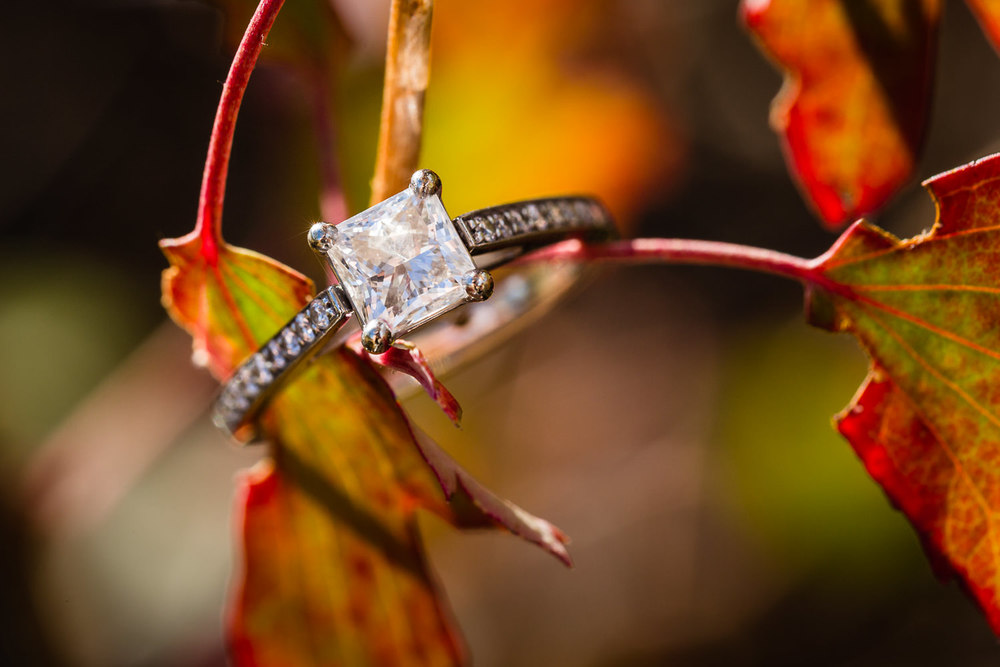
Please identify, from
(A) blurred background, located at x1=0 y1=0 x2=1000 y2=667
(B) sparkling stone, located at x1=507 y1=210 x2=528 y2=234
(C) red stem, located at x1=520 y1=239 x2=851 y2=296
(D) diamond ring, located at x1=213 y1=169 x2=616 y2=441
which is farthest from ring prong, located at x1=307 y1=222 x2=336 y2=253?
(A) blurred background, located at x1=0 y1=0 x2=1000 y2=667

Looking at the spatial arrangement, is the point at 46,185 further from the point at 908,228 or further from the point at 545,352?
the point at 908,228

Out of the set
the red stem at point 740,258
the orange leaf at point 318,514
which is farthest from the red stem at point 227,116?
the red stem at point 740,258

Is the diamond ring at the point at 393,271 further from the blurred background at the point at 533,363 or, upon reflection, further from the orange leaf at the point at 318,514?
the blurred background at the point at 533,363

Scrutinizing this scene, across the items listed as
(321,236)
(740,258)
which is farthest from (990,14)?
(321,236)

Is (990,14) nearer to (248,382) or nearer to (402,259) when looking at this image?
(402,259)

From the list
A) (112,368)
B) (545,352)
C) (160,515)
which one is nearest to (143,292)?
(112,368)

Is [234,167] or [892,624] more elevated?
[234,167]

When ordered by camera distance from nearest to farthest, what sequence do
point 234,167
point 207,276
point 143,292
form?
point 207,276
point 143,292
point 234,167
